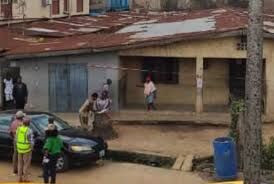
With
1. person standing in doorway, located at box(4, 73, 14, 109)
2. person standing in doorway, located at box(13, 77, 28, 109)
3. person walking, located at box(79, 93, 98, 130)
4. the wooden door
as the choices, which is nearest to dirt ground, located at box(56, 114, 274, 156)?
the wooden door

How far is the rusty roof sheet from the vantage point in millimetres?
24047

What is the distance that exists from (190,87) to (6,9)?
1049 centimetres

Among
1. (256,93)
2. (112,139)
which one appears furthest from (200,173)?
(256,93)

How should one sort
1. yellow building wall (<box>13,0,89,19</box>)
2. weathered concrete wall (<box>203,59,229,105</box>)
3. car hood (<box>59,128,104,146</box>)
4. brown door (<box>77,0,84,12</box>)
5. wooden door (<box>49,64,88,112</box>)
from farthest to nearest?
brown door (<box>77,0,84,12</box>), yellow building wall (<box>13,0,89,19</box>), weathered concrete wall (<box>203,59,229,105</box>), wooden door (<box>49,64,88,112</box>), car hood (<box>59,128,104,146</box>)

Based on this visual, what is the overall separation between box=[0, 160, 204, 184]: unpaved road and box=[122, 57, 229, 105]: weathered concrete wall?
9039mm

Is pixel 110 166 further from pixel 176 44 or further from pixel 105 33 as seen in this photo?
pixel 105 33

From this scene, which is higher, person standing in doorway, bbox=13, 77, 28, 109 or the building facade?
the building facade

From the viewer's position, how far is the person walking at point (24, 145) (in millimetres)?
15760

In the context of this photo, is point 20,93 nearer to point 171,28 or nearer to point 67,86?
point 67,86

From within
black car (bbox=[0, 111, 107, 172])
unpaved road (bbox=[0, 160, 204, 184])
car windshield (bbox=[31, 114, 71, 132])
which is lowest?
unpaved road (bbox=[0, 160, 204, 184])

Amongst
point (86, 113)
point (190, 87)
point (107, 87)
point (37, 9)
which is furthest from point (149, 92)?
point (37, 9)

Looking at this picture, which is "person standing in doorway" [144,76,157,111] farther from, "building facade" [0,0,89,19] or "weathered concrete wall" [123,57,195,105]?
"building facade" [0,0,89,19]

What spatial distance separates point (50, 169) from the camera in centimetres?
1548

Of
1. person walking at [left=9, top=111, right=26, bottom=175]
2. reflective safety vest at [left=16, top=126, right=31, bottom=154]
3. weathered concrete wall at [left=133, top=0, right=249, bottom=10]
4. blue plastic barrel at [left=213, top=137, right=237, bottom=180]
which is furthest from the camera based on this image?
weathered concrete wall at [left=133, top=0, right=249, bottom=10]
